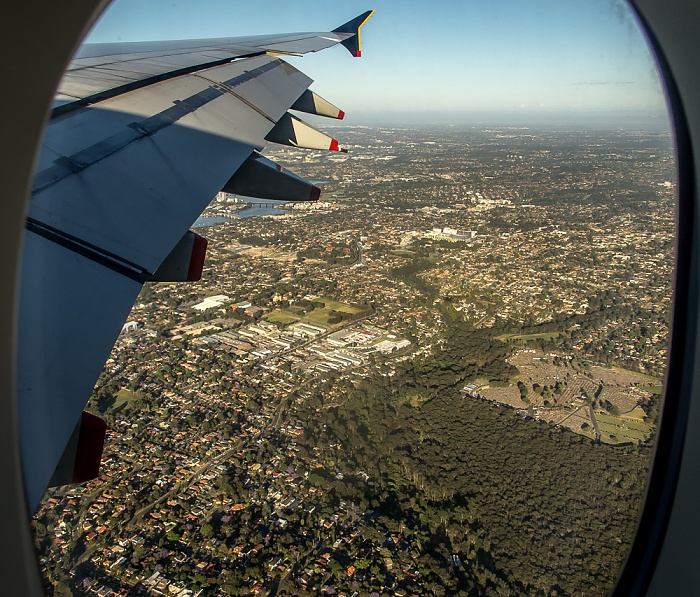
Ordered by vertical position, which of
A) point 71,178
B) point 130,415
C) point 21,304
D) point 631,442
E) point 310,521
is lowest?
point 310,521

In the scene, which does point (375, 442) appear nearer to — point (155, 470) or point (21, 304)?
point (155, 470)

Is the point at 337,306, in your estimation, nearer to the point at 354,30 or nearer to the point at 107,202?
the point at 354,30

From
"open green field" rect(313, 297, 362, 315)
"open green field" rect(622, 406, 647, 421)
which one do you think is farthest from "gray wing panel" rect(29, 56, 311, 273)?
"open green field" rect(313, 297, 362, 315)

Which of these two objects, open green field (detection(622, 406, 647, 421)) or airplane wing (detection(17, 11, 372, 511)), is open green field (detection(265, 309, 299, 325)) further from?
airplane wing (detection(17, 11, 372, 511))

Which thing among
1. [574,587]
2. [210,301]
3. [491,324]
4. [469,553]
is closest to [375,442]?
[469,553]

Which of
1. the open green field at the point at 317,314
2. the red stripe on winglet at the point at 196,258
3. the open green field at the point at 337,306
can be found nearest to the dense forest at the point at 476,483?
the red stripe on winglet at the point at 196,258
